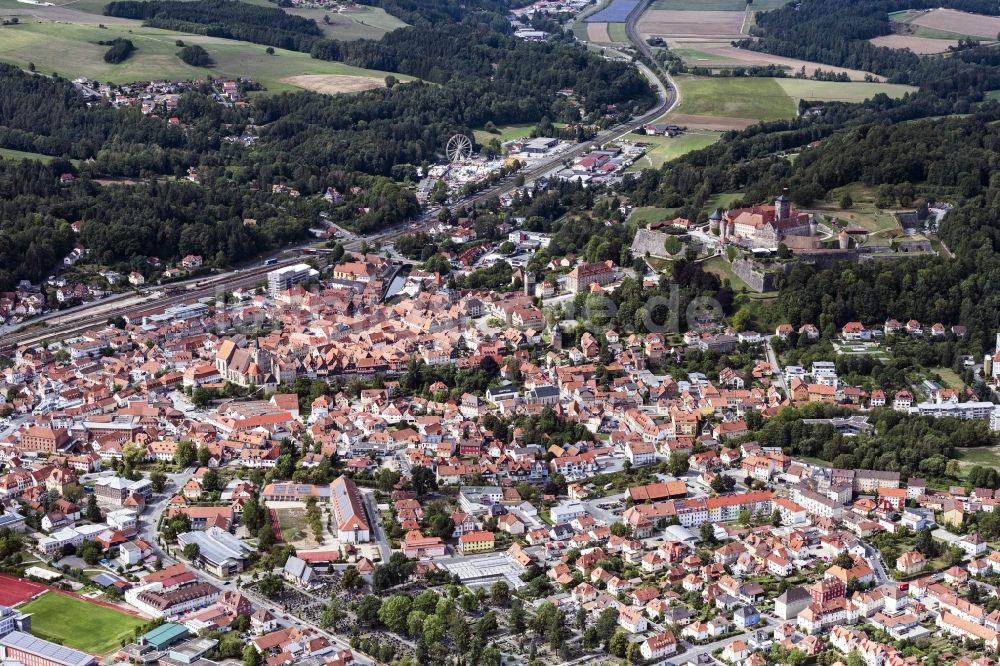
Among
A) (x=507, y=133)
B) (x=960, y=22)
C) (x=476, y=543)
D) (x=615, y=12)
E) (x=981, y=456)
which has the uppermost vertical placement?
(x=960, y=22)

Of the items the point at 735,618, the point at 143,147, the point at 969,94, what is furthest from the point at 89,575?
the point at 969,94

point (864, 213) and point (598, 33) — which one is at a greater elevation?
point (598, 33)

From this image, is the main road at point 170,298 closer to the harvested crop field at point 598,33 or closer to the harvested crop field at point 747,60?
the harvested crop field at point 747,60

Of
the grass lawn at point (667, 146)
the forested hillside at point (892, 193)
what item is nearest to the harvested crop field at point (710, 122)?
the grass lawn at point (667, 146)

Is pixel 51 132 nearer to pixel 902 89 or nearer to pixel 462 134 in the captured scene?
pixel 462 134

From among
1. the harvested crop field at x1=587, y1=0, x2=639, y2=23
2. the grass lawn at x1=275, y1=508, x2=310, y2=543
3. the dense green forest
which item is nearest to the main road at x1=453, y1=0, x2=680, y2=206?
the harvested crop field at x1=587, y1=0, x2=639, y2=23

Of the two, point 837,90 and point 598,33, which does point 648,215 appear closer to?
point 837,90

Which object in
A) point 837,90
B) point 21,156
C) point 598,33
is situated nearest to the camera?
point 21,156

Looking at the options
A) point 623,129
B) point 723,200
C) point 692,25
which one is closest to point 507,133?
point 623,129
